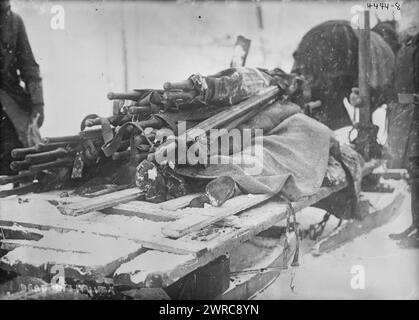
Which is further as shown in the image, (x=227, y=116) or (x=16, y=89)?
(x=16, y=89)

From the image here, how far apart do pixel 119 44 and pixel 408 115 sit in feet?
8.19

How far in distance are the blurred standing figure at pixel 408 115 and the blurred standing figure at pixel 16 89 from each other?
10.1 feet

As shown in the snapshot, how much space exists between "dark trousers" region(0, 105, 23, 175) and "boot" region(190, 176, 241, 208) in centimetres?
197

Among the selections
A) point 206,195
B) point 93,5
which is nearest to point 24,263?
point 206,195

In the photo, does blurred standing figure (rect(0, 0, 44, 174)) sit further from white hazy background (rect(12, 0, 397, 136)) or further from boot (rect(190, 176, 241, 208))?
boot (rect(190, 176, 241, 208))

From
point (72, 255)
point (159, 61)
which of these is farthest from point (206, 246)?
point (159, 61)

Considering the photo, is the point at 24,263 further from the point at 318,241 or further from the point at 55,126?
the point at 55,126

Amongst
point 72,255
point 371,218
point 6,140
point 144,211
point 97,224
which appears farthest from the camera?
point 371,218

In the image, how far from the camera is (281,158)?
10.9 ft

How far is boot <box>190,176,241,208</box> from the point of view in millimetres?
2723

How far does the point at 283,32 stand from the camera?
6.80 meters

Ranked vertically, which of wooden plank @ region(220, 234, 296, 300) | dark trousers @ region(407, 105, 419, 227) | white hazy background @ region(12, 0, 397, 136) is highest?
white hazy background @ region(12, 0, 397, 136)

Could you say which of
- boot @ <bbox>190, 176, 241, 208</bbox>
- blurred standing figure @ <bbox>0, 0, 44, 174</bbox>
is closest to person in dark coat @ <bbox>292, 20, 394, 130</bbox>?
boot @ <bbox>190, 176, 241, 208</bbox>

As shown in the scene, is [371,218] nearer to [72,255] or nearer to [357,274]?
[357,274]
